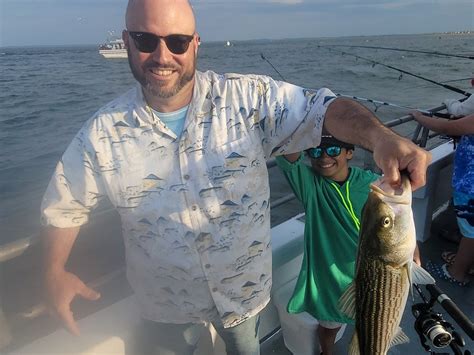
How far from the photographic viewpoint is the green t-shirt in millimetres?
2637

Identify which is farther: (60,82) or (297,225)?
(60,82)

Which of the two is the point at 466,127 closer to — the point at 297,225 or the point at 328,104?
the point at 297,225

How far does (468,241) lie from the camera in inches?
145

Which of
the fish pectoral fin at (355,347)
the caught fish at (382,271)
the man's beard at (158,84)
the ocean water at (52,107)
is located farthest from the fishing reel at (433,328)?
the ocean water at (52,107)

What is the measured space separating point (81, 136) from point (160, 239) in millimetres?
658

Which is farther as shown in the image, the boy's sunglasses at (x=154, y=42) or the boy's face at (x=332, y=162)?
the boy's face at (x=332, y=162)

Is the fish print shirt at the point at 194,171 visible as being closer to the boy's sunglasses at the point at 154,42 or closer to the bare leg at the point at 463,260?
the boy's sunglasses at the point at 154,42

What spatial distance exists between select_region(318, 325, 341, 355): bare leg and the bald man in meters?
1.04

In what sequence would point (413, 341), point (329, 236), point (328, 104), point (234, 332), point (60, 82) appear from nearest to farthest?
point (328, 104)
point (234, 332)
point (329, 236)
point (413, 341)
point (60, 82)

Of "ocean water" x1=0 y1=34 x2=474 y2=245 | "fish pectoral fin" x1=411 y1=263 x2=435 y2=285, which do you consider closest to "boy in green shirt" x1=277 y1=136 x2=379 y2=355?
"fish pectoral fin" x1=411 y1=263 x2=435 y2=285

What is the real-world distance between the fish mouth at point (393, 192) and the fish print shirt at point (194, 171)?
1.76ft

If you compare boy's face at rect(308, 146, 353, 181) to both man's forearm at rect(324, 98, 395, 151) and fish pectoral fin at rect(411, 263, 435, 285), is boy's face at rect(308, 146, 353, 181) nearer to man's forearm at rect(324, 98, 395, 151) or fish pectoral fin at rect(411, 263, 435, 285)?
man's forearm at rect(324, 98, 395, 151)

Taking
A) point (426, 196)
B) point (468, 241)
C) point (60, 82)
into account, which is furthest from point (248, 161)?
point (60, 82)

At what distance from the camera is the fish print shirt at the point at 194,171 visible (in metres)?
2.05
